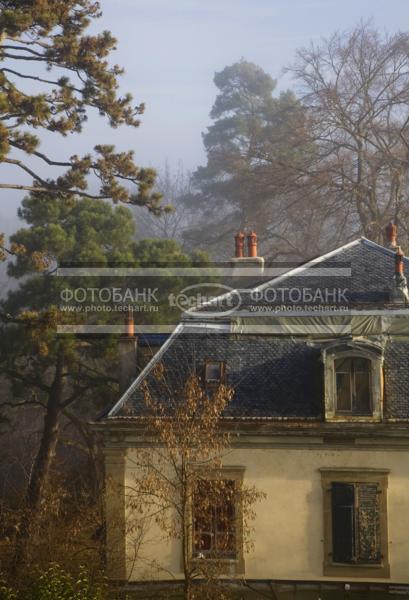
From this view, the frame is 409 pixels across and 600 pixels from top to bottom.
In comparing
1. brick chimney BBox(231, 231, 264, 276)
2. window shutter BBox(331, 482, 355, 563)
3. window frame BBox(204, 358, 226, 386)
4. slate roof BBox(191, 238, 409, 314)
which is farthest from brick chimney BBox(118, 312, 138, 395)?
window shutter BBox(331, 482, 355, 563)

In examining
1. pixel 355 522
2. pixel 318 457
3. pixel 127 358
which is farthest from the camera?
pixel 127 358

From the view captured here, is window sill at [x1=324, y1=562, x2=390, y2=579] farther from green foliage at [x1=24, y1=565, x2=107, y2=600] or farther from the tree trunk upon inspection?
the tree trunk

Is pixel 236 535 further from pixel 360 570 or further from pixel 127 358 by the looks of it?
pixel 127 358

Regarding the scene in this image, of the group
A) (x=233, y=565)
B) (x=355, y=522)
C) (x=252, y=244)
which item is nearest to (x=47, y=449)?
(x=252, y=244)

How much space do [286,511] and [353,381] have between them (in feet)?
8.99

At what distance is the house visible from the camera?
55.9 ft

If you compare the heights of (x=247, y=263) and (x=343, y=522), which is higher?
(x=247, y=263)

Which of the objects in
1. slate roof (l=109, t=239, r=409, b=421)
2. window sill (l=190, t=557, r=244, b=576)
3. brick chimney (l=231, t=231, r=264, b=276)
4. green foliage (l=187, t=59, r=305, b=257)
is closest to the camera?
window sill (l=190, t=557, r=244, b=576)

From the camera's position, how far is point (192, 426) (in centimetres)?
1543

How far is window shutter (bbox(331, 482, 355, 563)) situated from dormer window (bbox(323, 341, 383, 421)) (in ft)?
4.41

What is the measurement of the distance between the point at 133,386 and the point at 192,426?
2734 millimetres

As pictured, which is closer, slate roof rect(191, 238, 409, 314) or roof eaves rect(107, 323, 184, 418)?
roof eaves rect(107, 323, 184, 418)

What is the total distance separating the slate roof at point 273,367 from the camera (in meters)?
17.4

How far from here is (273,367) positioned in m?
18.0
